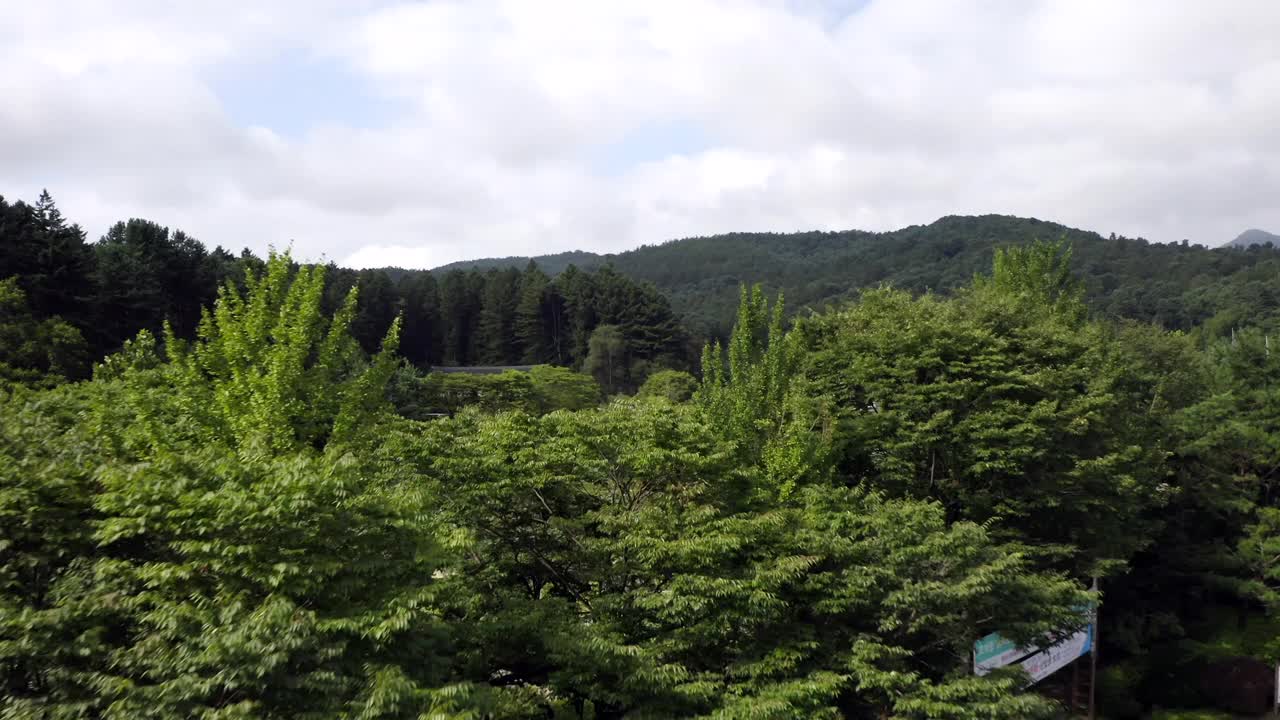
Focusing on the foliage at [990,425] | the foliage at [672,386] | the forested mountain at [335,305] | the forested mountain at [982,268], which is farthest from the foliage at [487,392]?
the foliage at [990,425]

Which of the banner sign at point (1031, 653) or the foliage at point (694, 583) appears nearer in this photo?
the foliage at point (694, 583)

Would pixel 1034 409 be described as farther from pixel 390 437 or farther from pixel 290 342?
pixel 290 342

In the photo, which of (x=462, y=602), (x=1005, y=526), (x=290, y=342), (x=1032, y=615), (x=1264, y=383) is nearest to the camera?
(x=462, y=602)

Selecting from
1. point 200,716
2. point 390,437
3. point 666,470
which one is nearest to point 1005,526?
point 666,470

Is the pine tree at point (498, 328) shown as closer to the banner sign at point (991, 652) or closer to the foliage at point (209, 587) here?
the banner sign at point (991, 652)

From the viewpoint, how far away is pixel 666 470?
45.8 ft

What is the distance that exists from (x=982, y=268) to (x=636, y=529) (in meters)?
121

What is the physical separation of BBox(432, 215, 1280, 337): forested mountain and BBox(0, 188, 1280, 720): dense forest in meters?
40.9

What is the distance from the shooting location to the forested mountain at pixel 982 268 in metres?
96.6

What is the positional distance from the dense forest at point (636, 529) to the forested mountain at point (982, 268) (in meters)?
40.9

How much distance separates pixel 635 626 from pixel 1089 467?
13.6 m

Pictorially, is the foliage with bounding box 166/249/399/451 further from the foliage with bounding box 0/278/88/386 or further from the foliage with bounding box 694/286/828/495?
the foliage with bounding box 0/278/88/386

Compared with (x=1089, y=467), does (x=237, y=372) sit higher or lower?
higher

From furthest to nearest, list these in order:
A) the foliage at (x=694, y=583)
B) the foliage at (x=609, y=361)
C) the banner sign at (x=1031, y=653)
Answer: the foliage at (x=609, y=361) < the banner sign at (x=1031, y=653) < the foliage at (x=694, y=583)
